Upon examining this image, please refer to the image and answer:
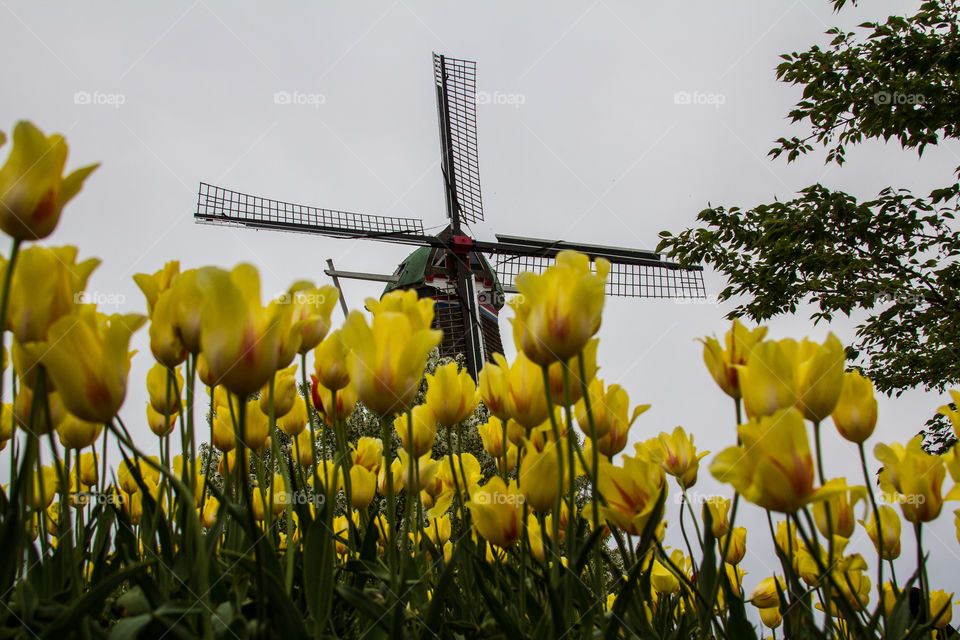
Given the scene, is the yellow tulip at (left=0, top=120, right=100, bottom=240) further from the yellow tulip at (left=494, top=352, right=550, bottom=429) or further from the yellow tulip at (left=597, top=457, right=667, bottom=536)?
the yellow tulip at (left=597, top=457, right=667, bottom=536)

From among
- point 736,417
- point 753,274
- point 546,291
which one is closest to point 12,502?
point 546,291

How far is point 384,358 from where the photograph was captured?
0.92 metres

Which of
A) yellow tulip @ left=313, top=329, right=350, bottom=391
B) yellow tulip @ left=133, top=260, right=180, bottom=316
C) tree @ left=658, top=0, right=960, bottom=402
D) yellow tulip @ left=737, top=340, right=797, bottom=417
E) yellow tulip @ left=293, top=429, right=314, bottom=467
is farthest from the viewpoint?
tree @ left=658, top=0, right=960, bottom=402

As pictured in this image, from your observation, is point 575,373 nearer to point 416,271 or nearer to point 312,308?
point 312,308

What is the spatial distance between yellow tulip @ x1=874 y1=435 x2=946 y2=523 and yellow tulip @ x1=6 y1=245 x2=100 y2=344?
124cm

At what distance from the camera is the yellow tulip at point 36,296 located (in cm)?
76

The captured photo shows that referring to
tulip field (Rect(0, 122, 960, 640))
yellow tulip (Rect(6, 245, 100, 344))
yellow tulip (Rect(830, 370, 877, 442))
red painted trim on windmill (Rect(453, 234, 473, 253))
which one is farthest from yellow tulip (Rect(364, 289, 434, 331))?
red painted trim on windmill (Rect(453, 234, 473, 253))

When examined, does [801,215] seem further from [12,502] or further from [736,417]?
[12,502]

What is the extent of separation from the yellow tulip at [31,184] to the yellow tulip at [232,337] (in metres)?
0.23

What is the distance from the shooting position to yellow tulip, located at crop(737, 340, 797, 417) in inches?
31.7

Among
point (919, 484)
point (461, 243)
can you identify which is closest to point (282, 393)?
point (919, 484)

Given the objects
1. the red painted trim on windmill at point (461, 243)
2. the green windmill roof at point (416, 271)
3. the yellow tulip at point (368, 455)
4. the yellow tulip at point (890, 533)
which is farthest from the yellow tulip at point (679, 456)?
the green windmill roof at point (416, 271)

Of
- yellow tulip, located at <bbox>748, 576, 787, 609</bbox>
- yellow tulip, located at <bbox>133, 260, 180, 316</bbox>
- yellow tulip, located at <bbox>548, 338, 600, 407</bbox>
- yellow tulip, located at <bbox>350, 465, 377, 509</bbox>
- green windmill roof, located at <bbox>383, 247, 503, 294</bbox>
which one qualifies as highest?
green windmill roof, located at <bbox>383, 247, 503, 294</bbox>

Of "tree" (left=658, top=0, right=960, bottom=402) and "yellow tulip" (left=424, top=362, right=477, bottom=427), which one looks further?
"tree" (left=658, top=0, right=960, bottom=402)
